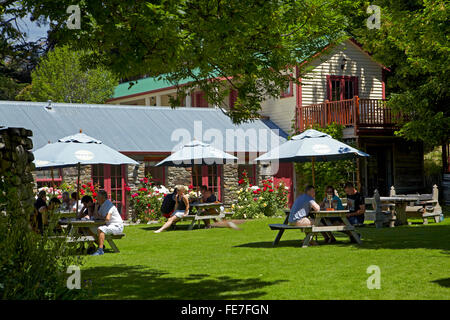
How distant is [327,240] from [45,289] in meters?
8.03

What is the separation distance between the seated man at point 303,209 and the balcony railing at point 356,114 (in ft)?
39.3

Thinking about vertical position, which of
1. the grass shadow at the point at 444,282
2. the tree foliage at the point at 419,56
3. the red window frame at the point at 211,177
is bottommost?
the grass shadow at the point at 444,282

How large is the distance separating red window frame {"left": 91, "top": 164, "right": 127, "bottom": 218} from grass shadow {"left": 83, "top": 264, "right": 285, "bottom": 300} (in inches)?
483

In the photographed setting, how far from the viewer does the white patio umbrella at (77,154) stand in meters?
14.6

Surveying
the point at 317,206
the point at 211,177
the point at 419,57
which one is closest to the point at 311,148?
the point at 317,206

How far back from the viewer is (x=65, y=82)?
38250 millimetres

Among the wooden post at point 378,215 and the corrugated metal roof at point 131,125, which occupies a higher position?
the corrugated metal roof at point 131,125

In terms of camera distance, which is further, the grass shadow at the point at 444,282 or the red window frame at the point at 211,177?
the red window frame at the point at 211,177

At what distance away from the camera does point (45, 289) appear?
6688mm

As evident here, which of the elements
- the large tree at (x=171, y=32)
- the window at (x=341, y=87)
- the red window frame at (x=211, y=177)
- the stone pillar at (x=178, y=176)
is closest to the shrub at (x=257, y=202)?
the red window frame at (x=211, y=177)

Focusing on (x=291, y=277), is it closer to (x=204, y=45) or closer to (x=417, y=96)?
(x=204, y=45)

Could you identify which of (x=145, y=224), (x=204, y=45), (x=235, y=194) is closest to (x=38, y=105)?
(x=145, y=224)

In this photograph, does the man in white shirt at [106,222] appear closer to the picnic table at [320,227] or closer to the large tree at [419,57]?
the picnic table at [320,227]

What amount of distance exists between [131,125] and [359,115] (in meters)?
8.62
